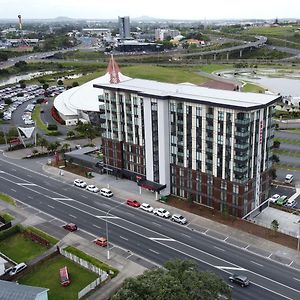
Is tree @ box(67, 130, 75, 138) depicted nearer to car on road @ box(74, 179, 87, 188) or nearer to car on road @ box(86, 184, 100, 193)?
car on road @ box(74, 179, 87, 188)

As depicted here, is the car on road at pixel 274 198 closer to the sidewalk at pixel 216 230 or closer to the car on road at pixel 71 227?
the sidewalk at pixel 216 230

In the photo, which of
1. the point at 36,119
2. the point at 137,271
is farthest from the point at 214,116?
the point at 36,119

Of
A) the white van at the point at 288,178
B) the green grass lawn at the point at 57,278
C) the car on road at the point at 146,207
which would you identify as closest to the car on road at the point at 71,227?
the green grass lawn at the point at 57,278

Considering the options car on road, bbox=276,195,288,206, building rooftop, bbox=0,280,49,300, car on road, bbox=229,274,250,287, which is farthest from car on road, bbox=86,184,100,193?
building rooftop, bbox=0,280,49,300

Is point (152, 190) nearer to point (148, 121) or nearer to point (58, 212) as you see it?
point (148, 121)

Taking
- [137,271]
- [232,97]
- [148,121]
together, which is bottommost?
[137,271]
